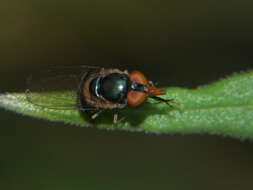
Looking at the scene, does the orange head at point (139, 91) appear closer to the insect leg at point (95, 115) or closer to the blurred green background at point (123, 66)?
the insect leg at point (95, 115)

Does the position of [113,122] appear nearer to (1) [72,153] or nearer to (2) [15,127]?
(1) [72,153]

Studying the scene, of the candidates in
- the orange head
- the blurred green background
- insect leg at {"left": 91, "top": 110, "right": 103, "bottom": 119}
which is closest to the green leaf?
insect leg at {"left": 91, "top": 110, "right": 103, "bottom": 119}

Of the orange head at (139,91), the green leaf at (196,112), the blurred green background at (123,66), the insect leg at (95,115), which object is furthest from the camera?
the blurred green background at (123,66)

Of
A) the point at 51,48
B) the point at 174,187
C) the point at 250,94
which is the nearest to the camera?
the point at 250,94

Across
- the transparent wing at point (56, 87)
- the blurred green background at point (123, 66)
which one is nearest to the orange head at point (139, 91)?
the transparent wing at point (56, 87)

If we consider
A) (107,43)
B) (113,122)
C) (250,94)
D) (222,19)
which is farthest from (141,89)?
(222,19)

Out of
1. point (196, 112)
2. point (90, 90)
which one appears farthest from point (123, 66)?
point (196, 112)

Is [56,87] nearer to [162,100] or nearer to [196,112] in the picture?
[162,100]
